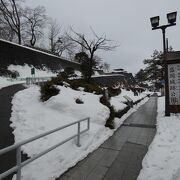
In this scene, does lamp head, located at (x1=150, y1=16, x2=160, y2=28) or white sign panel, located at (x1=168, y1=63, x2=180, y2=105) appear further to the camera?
lamp head, located at (x1=150, y1=16, x2=160, y2=28)

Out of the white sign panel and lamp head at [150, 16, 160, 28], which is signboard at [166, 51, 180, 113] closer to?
the white sign panel

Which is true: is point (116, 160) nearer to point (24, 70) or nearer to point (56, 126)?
point (56, 126)

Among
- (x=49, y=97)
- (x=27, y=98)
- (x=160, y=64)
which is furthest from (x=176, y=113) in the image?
(x=160, y=64)

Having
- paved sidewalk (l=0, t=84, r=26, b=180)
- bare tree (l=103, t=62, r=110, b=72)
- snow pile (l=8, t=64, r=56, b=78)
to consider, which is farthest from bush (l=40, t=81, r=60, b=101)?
bare tree (l=103, t=62, r=110, b=72)

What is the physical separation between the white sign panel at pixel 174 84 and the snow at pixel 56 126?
3509 millimetres

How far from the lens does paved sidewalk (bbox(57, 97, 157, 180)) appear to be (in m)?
3.99

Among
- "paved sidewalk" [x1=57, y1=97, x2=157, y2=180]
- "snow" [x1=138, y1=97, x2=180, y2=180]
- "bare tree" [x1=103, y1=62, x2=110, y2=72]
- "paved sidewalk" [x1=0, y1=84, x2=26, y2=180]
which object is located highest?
"bare tree" [x1=103, y1=62, x2=110, y2=72]

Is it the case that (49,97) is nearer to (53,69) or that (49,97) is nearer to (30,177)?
(30,177)

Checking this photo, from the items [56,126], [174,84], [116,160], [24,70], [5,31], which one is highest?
[5,31]

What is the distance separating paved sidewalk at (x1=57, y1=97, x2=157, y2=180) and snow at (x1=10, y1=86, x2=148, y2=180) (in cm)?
24

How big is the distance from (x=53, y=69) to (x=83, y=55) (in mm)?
7085

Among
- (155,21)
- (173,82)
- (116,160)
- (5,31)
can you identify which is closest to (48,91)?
(116,160)

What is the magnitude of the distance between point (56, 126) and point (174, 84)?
6.66 metres

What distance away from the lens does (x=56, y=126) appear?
6562 millimetres
